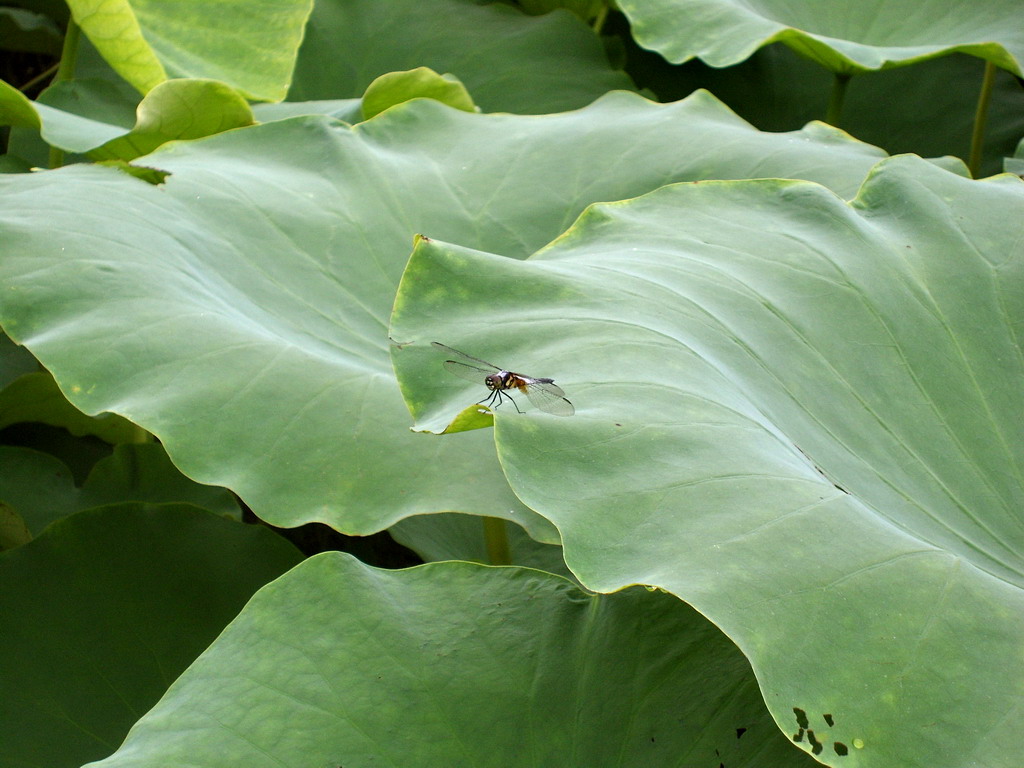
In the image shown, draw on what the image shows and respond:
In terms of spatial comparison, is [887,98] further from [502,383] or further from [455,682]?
[455,682]

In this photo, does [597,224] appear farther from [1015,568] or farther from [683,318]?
[1015,568]

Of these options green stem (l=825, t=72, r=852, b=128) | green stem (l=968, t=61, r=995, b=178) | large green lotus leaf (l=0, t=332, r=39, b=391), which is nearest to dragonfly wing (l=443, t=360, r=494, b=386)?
large green lotus leaf (l=0, t=332, r=39, b=391)

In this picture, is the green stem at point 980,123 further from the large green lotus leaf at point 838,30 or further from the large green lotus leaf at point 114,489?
the large green lotus leaf at point 114,489

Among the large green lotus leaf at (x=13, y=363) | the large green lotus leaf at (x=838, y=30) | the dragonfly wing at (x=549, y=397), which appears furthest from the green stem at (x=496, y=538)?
the large green lotus leaf at (x=838, y=30)

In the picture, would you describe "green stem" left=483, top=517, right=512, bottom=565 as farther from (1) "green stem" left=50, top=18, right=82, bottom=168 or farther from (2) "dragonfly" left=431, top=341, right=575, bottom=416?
(1) "green stem" left=50, top=18, right=82, bottom=168

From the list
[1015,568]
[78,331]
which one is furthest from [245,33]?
[1015,568]

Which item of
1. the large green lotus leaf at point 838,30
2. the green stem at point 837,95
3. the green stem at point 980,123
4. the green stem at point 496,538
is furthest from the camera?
the green stem at point 980,123

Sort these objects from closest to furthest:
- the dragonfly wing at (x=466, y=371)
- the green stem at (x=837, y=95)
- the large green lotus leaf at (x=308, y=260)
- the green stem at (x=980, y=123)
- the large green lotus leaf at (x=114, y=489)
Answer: the dragonfly wing at (x=466, y=371) < the large green lotus leaf at (x=308, y=260) < the large green lotus leaf at (x=114, y=489) < the green stem at (x=837, y=95) < the green stem at (x=980, y=123)
